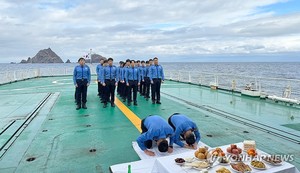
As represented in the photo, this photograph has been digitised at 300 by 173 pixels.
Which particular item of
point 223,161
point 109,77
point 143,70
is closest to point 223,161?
point 223,161

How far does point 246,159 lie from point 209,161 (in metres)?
0.55

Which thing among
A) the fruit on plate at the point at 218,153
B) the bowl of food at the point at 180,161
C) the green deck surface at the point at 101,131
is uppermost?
the fruit on plate at the point at 218,153

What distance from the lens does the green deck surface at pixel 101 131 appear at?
4.01 m

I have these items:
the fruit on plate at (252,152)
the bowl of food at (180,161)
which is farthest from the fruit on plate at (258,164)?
the bowl of food at (180,161)

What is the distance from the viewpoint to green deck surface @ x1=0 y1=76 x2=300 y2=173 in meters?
4.01

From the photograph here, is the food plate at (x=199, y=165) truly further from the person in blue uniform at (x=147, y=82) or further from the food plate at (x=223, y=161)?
the person in blue uniform at (x=147, y=82)

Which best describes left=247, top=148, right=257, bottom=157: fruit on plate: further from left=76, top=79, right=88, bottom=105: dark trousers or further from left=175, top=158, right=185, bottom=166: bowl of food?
left=76, top=79, right=88, bottom=105: dark trousers

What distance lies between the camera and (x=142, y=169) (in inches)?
134

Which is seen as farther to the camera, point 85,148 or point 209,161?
point 85,148

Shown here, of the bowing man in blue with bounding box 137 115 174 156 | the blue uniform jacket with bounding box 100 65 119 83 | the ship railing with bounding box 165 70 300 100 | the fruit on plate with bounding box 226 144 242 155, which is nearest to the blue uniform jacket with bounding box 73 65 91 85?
the blue uniform jacket with bounding box 100 65 119 83

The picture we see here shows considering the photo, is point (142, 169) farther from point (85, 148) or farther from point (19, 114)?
point (19, 114)

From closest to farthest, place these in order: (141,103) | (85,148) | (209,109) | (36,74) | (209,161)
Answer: (209,161) < (85,148) < (209,109) < (141,103) < (36,74)

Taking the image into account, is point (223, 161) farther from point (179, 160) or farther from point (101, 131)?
point (101, 131)

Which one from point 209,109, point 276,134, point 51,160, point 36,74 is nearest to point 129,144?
point 51,160
